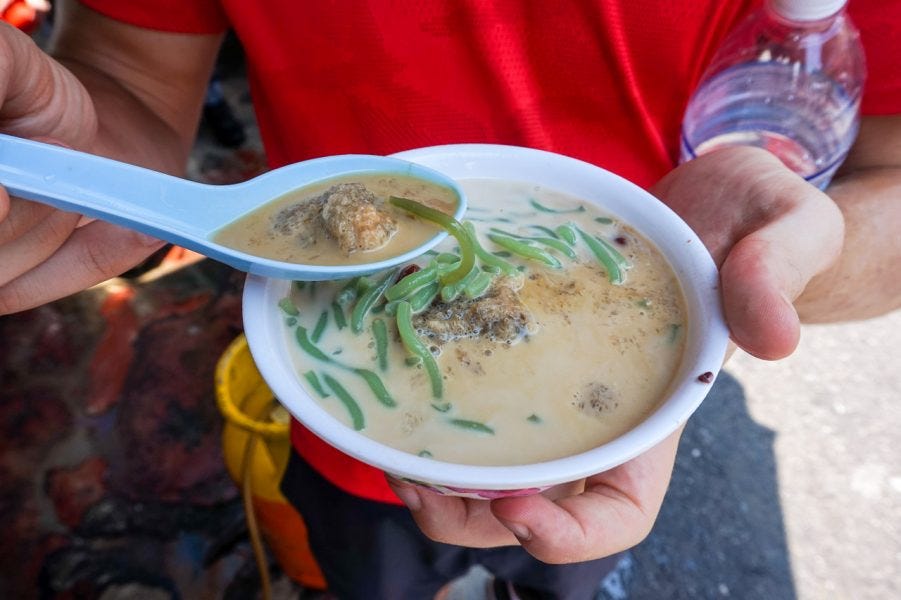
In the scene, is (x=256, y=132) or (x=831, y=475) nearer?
(x=831, y=475)

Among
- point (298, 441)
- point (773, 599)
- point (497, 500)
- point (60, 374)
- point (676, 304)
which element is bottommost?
point (773, 599)

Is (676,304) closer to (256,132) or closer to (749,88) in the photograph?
(749,88)

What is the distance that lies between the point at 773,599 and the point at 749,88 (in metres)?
1.83

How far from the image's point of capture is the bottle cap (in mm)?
1375

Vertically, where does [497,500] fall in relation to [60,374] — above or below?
above

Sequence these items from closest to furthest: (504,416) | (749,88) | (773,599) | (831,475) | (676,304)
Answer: (504,416) → (676,304) → (749,88) → (773,599) → (831,475)

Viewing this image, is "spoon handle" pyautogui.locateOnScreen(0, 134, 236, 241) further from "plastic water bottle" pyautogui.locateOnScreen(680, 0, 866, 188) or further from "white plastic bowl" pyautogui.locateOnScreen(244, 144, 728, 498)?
"plastic water bottle" pyautogui.locateOnScreen(680, 0, 866, 188)

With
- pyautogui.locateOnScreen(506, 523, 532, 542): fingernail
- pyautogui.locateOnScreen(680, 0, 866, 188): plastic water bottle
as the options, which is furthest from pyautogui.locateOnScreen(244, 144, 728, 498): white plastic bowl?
pyautogui.locateOnScreen(680, 0, 866, 188): plastic water bottle

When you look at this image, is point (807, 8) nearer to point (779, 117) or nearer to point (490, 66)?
point (779, 117)

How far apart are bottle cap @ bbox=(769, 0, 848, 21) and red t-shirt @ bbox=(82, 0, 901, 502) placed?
0.30ft

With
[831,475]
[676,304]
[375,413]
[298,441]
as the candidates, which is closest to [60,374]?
[298,441]

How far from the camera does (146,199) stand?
1.27 meters

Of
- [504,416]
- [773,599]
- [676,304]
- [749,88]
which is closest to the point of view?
[504,416]

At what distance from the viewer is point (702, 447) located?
3.06m
